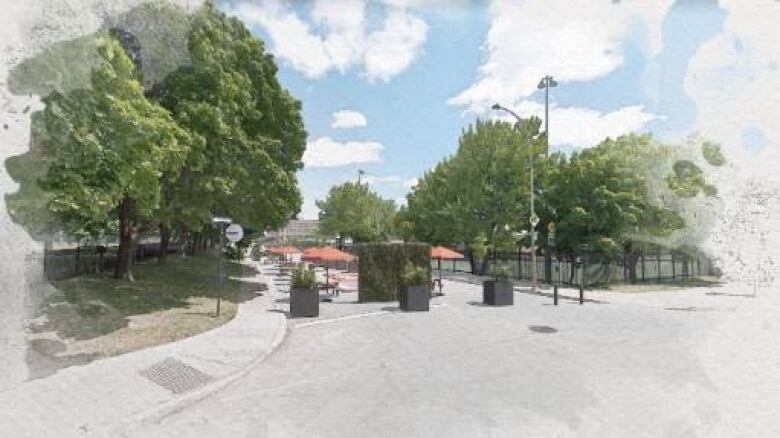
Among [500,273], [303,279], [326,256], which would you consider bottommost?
[303,279]

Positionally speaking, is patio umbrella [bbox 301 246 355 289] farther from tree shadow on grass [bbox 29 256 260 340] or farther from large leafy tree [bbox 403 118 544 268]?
large leafy tree [bbox 403 118 544 268]

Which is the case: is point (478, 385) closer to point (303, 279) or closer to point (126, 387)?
point (126, 387)

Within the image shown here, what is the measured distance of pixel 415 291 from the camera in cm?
1920

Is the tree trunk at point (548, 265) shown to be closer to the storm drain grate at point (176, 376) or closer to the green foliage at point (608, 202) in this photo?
the green foliage at point (608, 202)

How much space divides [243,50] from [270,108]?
3.10 meters

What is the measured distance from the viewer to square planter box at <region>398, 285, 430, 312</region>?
19139 millimetres

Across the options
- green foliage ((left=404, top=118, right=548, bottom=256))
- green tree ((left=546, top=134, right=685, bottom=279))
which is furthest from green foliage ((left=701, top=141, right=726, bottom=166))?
green foliage ((left=404, top=118, right=548, bottom=256))

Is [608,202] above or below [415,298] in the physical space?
above

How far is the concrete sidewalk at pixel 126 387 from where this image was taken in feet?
22.8

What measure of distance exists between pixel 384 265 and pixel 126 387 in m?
14.1

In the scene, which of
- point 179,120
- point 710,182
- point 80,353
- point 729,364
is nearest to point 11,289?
point 80,353

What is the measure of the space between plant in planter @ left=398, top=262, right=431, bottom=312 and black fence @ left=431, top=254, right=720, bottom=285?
30.1ft

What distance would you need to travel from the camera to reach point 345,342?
13227 mm

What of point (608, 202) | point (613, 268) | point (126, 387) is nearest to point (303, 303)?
point (126, 387)
